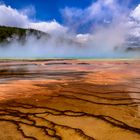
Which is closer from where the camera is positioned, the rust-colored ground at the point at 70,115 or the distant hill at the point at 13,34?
the rust-colored ground at the point at 70,115

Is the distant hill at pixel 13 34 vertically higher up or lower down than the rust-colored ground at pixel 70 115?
higher up

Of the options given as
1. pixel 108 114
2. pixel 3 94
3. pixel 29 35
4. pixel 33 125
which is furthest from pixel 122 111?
pixel 29 35

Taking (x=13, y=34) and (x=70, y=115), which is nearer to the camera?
(x=70, y=115)

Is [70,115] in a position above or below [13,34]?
below

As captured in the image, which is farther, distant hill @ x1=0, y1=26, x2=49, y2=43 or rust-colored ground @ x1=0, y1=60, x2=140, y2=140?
distant hill @ x1=0, y1=26, x2=49, y2=43

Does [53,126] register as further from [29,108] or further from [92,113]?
[29,108]

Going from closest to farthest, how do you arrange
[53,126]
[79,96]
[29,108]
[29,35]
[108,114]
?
[53,126], [108,114], [29,108], [79,96], [29,35]

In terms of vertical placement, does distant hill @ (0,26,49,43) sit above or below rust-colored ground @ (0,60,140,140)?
above

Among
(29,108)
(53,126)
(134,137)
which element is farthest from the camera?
(29,108)

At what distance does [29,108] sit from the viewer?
5.16 meters

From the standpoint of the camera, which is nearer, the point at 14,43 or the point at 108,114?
the point at 108,114

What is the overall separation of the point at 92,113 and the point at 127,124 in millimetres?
766

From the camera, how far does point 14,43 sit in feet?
258

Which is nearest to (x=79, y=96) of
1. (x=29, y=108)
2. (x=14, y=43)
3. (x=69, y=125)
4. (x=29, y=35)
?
(x=29, y=108)
